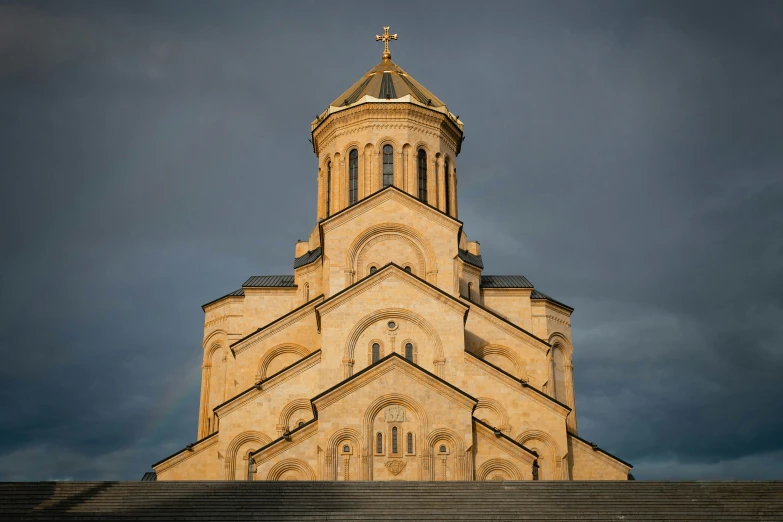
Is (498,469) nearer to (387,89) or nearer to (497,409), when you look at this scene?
(497,409)

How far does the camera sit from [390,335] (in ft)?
101

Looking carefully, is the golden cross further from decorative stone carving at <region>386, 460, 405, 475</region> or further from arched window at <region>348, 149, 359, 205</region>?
decorative stone carving at <region>386, 460, 405, 475</region>

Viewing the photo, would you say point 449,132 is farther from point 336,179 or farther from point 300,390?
point 300,390

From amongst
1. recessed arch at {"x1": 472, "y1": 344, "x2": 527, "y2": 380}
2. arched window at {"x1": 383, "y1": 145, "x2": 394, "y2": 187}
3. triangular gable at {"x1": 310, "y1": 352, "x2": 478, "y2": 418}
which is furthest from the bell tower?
triangular gable at {"x1": 310, "y1": 352, "x2": 478, "y2": 418}

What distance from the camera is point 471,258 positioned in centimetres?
4147

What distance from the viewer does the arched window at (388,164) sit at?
4128 cm

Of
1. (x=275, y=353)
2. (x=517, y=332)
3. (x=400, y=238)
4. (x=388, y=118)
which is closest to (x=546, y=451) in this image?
(x=517, y=332)

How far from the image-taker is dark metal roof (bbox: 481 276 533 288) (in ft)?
132

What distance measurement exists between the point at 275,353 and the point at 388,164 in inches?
420

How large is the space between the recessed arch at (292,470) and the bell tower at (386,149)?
15.7 meters

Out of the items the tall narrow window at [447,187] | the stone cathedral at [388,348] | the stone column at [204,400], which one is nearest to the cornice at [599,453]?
the stone cathedral at [388,348]

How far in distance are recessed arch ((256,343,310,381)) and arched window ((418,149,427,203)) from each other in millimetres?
9766

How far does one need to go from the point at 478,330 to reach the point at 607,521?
14.3 m

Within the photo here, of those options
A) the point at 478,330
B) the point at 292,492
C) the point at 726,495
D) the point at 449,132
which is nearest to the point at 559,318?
the point at 478,330
